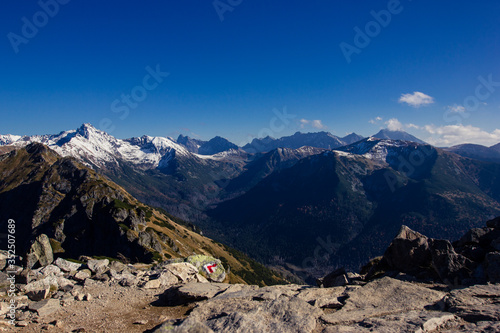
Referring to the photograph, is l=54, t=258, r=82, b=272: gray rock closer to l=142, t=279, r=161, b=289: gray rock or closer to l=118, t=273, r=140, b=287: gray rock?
l=118, t=273, r=140, b=287: gray rock

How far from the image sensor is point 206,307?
52.3ft

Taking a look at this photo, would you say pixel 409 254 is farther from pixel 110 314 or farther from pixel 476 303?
pixel 110 314

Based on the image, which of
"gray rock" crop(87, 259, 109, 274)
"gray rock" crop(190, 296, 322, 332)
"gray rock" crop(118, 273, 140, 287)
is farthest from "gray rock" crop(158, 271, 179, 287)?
"gray rock" crop(190, 296, 322, 332)

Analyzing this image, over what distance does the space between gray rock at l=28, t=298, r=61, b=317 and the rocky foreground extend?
2.2 inches

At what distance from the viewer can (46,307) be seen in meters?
17.5

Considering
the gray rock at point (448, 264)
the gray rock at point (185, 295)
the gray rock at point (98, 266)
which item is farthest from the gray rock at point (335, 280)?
the gray rock at point (98, 266)

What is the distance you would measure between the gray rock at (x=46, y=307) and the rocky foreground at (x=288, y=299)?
0.19 feet

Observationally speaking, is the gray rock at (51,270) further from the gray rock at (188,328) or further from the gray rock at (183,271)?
the gray rock at (188,328)

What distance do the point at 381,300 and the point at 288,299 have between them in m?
6.16

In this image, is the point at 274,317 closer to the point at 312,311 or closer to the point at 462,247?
the point at 312,311

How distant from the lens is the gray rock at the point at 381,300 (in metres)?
Answer: 14.4

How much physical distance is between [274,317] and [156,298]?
480 inches

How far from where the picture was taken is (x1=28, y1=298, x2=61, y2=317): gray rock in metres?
17.0

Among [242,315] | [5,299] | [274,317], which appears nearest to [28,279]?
[5,299]
